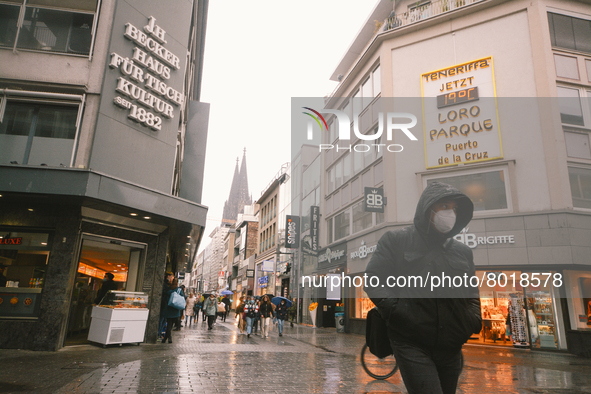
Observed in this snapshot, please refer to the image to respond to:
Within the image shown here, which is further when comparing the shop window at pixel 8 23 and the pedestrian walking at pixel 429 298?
the shop window at pixel 8 23

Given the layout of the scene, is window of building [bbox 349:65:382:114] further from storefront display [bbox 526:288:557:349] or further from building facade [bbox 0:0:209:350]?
storefront display [bbox 526:288:557:349]

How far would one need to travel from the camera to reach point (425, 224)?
2877 mm

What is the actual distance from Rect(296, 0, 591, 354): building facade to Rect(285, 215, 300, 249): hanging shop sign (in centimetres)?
972

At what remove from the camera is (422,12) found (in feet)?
66.2

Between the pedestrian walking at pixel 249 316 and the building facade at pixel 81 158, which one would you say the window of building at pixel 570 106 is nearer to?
the building facade at pixel 81 158

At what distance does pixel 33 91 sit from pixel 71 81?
0.95 metres

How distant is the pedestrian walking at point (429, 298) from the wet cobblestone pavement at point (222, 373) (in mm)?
3888

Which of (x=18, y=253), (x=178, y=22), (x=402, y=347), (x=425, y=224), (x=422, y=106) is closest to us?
(x=402, y=347)

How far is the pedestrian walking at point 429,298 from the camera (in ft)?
8.52

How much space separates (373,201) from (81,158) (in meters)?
12.1

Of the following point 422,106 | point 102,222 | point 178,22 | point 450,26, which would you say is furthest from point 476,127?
point 102,222

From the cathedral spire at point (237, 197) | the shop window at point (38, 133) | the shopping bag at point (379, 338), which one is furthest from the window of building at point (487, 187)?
the cathedral spire at point (237, 197)

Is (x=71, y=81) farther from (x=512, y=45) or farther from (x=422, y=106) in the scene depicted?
(x=512, y=45)

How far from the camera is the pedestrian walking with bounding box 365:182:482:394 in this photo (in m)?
2.60
